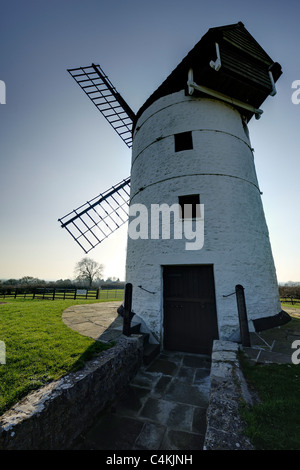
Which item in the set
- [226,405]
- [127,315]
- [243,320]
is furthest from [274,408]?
[127,315]

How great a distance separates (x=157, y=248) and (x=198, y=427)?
182 inches

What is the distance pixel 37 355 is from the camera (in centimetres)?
392

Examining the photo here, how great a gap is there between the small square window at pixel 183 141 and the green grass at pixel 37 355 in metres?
7.81

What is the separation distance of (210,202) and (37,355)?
644cm

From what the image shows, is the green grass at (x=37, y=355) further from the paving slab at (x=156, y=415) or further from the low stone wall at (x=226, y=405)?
the low stone wall at (x=226, y=405)

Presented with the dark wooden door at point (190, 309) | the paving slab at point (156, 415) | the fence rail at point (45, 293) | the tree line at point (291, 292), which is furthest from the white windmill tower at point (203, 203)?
the tree line at point (291, 292)

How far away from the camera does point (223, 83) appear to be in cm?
778

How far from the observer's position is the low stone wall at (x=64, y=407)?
213 cm

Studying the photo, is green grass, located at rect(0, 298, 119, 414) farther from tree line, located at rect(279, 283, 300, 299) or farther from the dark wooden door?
tree line, located at rect(279, 283, 300, 299)

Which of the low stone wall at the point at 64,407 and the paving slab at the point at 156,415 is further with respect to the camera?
the paving slab at the point at 156,415

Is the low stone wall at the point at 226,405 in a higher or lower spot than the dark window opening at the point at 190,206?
lower

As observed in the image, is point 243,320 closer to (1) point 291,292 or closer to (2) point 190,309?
(2) point 190,309

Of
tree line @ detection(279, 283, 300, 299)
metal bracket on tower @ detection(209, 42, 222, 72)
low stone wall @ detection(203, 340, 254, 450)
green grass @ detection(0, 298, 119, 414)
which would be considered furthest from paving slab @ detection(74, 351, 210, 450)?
tree line @ detection(279, 283, 300, 299)
